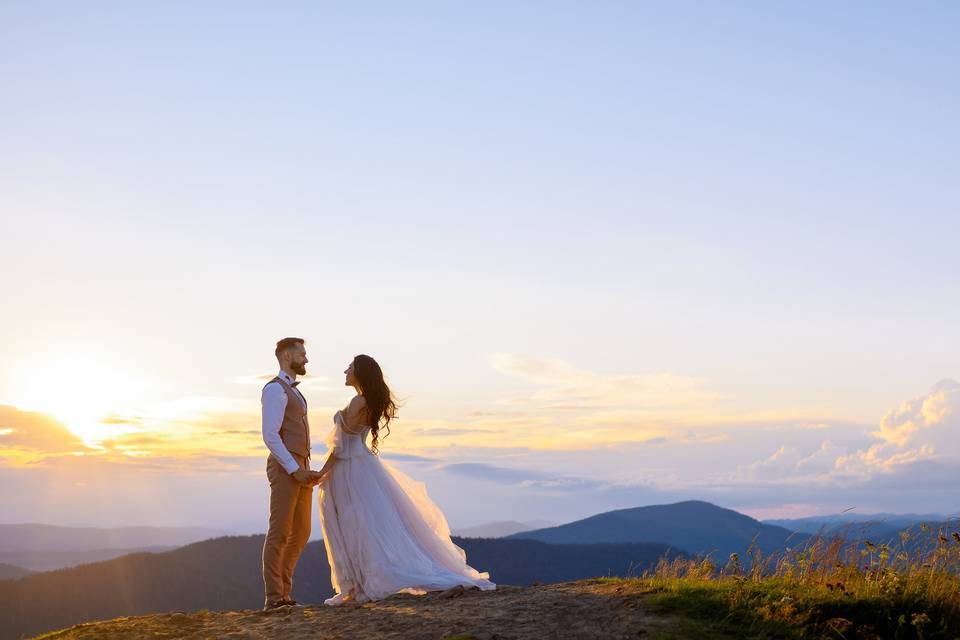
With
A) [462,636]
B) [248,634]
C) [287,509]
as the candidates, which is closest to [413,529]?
[287,509]

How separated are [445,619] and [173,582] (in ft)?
395

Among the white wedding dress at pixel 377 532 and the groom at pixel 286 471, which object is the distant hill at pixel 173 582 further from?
the groom at pixel 286 471

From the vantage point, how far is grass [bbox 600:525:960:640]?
8250 mm

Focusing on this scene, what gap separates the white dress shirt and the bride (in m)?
0.58

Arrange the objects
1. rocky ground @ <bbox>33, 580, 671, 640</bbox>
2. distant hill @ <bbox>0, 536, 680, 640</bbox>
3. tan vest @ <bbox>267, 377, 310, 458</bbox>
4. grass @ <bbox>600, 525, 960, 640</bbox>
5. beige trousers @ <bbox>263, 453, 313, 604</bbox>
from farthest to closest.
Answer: distant hill @ <bbox>0, 536, 680, 640</bbox>
tan vest @ <bbox>267, 377, 310, 458</bbox>
beige trousers @ <bbox>263, 453, 313, 604</bbox>
rocky ground @ <bbox>33, 580, 671, 640</bbox>
grass @ <bbox>600, 525, 960, 640</bbox>

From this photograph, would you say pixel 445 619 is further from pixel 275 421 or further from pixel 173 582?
pixel 173 582

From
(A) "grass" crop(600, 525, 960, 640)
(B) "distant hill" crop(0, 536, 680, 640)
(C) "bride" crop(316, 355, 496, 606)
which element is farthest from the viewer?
(B) "distant hill" crop(0, 536, 680, 640)

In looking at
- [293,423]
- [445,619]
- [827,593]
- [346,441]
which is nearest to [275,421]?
[293,423]

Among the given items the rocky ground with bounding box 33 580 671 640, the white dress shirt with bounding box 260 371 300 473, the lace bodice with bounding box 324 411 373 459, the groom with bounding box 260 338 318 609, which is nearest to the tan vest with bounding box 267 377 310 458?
the groom with bounding box 260 338 318 609

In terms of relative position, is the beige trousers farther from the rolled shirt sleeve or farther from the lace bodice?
the lace bodice

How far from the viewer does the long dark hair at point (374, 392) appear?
12250mm

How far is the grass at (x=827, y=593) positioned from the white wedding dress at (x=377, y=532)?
117 inches

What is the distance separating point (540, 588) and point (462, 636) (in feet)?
7.53

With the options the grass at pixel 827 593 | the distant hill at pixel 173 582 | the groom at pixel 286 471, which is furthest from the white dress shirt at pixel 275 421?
the distant hill at pixel 173 582
